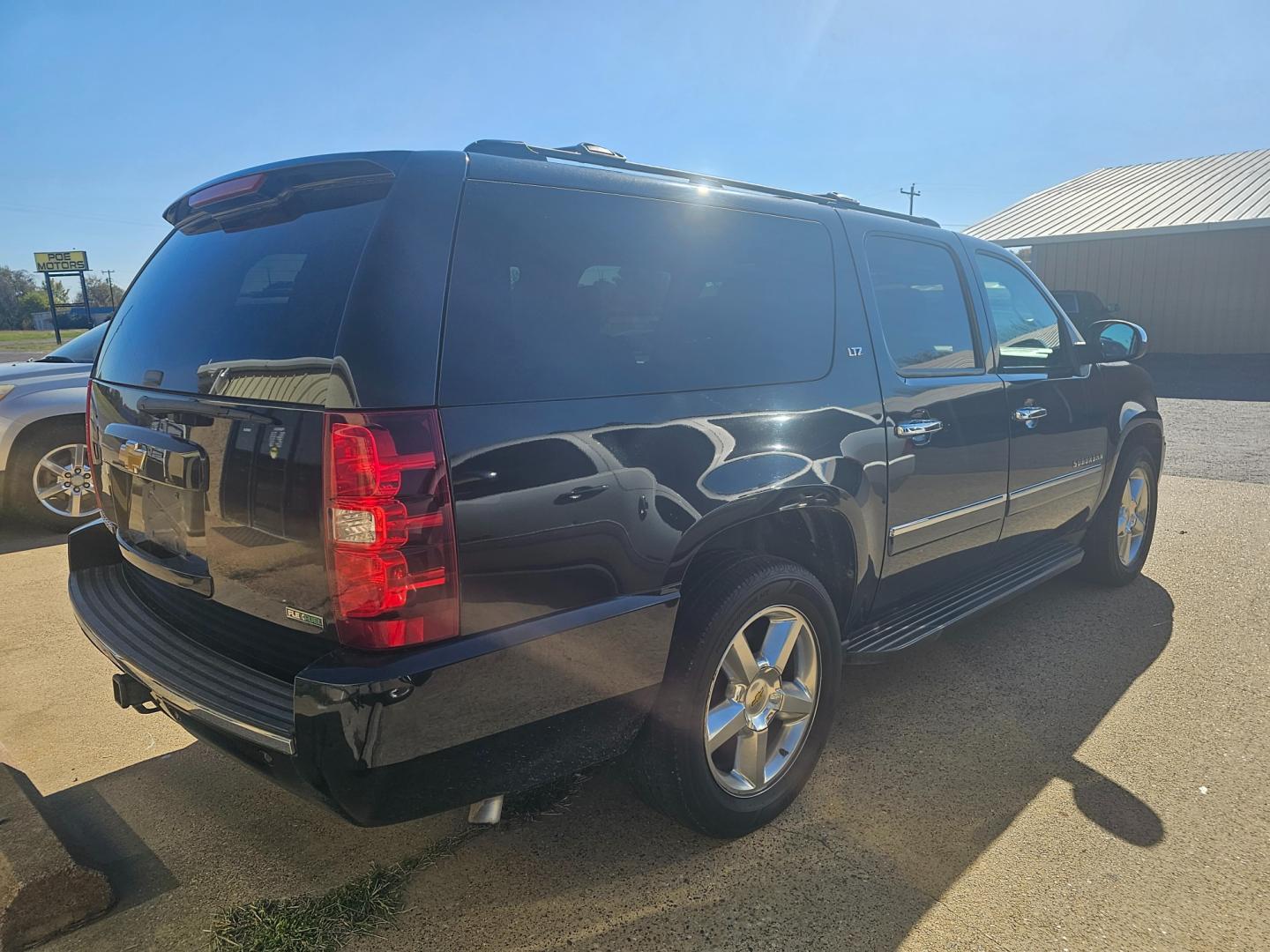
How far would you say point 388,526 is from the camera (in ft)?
5.75

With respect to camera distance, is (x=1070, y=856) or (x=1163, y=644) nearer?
(x=1070, y=856)

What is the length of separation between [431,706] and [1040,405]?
10.6 feet

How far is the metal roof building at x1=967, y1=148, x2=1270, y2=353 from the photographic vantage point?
17688mm

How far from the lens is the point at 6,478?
581 cm

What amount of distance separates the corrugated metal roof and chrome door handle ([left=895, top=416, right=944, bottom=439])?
1743cm

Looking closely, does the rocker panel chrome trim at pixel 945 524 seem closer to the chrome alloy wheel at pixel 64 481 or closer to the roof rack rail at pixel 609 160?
the roof rack rail at pixel 609 160

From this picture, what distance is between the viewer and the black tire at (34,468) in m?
5.85

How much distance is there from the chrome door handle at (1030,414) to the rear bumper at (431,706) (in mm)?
2292

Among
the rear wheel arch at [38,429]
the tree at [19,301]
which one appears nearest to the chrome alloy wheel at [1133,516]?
the rear wheel arch at [38,429]

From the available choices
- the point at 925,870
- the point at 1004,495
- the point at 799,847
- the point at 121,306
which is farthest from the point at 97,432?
the point at 1004,495

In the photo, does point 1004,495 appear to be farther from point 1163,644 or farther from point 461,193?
point 461,193

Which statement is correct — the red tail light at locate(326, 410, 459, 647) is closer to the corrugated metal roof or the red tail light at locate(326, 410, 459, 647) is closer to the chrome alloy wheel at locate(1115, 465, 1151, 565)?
the chrome alloy wheel at locate(1115, 465, 1151, 565)

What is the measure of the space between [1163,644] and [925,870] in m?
2.41

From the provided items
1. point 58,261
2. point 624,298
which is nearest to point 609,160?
point 624,298
